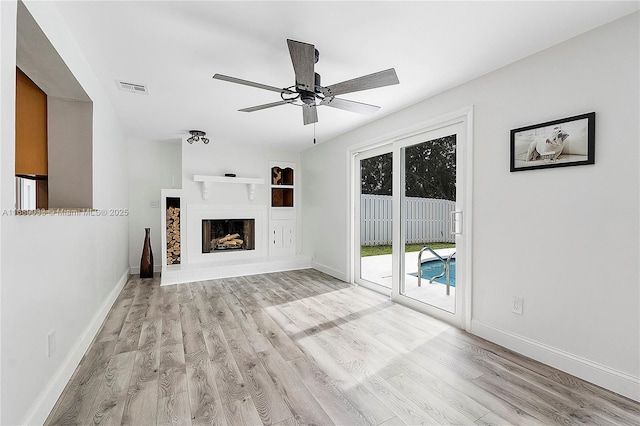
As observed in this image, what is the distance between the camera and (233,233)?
571 cm

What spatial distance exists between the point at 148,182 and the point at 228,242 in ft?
5.73

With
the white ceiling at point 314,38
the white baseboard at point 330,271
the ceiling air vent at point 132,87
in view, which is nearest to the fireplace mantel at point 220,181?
the white baseboard at point 330,271

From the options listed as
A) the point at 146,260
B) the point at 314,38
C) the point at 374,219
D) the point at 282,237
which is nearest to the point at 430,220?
the point at 374,219

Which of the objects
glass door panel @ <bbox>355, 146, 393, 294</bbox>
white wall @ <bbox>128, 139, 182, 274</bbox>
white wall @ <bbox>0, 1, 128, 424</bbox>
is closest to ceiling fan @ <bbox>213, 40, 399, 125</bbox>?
white wall @ <bbox>0, 1, 128, 424</bbox>

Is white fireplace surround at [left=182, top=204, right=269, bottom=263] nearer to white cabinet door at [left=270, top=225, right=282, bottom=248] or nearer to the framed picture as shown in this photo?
white cabinet door at [left=270, top=225, right=282, bottom=248]

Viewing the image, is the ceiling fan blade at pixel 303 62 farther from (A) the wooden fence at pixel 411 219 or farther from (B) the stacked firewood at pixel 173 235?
(B) the stacked firewood at pixel 173 235

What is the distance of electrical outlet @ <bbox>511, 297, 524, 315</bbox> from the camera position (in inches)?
96.5

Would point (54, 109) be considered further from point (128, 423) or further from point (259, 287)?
point (259, 287)

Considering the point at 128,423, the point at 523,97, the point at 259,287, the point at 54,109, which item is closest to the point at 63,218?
the point at 54,109

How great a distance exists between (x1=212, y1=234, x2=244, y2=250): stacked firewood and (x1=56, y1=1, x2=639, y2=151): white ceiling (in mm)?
2893

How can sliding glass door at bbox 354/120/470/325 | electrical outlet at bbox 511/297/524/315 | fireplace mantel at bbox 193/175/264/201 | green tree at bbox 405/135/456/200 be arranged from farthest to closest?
fireplace mantel at bbox 193/175/264/201, green tree at bbox 405/135/456/200, sliding glass door at bbox 354/120/470/325, electrical outlet at bbox 511/297/524/315

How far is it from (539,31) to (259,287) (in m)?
4.11

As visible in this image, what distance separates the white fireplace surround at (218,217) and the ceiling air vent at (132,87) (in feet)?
8.22

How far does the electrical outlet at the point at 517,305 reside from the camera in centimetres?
245
